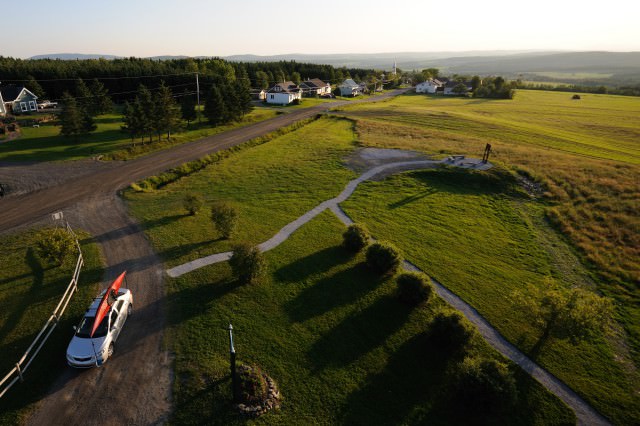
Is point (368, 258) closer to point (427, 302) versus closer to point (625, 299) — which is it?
point (427, 302)

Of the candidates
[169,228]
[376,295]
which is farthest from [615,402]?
[169,228]

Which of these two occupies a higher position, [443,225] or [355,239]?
[355,239]

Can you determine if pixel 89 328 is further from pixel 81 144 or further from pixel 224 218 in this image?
pixel 81 144

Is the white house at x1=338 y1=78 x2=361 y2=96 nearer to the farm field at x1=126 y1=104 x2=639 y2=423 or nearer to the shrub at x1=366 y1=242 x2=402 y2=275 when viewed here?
the farm field at x1=126 y1=104 x2=639 y2=423

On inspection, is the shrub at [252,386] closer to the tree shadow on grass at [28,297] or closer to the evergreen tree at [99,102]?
the tree shadow on grass at [28,297]

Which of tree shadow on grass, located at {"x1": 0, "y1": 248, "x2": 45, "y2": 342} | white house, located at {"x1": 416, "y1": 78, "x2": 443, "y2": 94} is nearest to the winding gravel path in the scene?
tree shadow on grass, located at {"x1": 0, "y1": 248, "x2": 45, "y2": 342}

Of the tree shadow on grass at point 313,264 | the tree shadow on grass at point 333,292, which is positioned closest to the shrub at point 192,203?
the tree shadow on grass at point 313,264

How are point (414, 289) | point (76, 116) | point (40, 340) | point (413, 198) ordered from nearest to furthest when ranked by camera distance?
point (40, 340)
point (414, 289)
point (413, 198)
point (76, 116)

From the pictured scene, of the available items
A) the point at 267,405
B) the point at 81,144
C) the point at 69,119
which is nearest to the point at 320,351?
the point at 267,405
